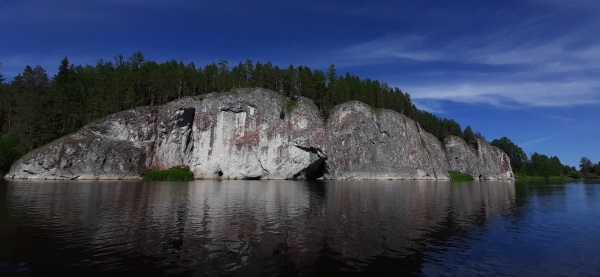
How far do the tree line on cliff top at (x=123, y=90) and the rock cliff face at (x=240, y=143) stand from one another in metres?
8.81

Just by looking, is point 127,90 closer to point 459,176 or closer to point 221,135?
point 221,135

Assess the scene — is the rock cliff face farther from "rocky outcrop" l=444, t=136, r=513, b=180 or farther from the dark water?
the dark water

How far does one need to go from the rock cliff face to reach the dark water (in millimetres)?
57705

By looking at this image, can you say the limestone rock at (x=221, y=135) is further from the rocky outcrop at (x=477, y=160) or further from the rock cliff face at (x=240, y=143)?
the rocky outcrop at (x=477, y=160)

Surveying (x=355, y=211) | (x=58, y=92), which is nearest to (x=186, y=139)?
(x=58, y=92)

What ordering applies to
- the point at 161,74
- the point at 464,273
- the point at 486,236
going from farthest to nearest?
the point at 161,74 < the point at 486,236 < the point at 464,273

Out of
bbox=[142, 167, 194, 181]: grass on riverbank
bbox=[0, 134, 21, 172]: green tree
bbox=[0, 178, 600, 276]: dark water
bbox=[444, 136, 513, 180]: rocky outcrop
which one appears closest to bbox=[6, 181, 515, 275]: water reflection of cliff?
bbox=[0, 178, 600, 276]: dark water

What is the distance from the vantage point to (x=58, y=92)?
9919cm

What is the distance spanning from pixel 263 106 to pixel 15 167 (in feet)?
200

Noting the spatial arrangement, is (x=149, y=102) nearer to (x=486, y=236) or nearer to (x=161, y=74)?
(x=161, y=74)

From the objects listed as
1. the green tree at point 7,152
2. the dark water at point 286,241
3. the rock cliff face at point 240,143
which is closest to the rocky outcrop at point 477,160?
the rock cliff face at point 240,143

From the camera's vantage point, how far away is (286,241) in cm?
2117

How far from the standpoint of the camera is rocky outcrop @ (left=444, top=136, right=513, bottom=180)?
141000mm

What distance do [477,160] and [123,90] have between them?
130 m
